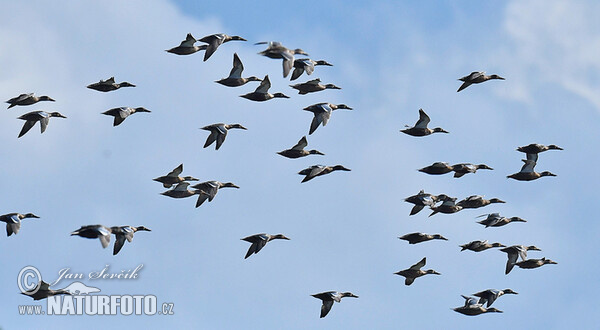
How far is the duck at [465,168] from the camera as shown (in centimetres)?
5109

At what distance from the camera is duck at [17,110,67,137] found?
50.9m

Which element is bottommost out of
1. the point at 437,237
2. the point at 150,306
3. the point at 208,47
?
the point at 150,306

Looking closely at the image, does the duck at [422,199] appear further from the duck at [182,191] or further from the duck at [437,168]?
the duck at [182,191]

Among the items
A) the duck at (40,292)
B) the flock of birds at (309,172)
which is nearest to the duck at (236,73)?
the flock of birds at (309,172)

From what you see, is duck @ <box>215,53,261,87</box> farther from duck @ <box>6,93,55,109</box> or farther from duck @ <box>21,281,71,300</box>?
duck @ <box>21,281,71,300</box>

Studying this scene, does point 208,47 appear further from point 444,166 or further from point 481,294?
point 481,294

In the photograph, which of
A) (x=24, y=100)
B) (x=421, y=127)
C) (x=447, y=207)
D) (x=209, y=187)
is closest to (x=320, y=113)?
(x=421, y=127)

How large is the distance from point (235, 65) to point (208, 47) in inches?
83.5

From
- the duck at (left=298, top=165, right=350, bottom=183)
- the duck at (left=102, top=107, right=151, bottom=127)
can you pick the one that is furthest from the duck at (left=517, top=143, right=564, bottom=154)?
the duck at (left=102, top=107, right=151, bottom=127)

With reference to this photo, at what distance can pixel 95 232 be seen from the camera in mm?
43531

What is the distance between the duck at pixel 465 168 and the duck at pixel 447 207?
1.11 m

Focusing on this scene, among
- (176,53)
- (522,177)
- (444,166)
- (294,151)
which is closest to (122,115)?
(176,53)

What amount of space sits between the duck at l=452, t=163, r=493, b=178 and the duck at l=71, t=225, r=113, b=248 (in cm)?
1391

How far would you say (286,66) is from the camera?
43438mm
